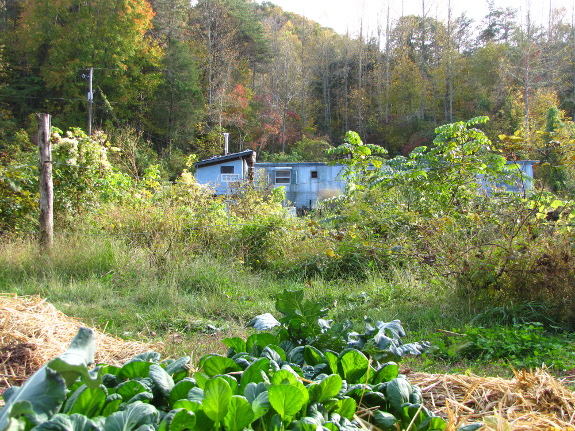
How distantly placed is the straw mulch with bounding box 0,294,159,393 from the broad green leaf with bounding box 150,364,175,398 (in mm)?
1005

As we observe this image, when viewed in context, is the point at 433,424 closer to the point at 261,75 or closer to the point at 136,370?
the point at 136,370

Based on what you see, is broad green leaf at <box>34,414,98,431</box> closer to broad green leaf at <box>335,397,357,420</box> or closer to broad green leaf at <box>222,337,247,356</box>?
broad green leaf at <box>335,397,357,420</box>

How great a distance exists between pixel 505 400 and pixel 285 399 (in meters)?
0.99

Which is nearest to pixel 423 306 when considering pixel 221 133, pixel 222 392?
pixel 222 392

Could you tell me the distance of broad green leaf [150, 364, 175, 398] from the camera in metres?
1.37

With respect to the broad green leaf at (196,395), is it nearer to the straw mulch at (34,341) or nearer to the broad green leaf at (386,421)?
the broad green leaf at (386,421)

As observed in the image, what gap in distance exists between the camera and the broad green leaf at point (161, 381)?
137cm

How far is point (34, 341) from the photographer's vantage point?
2.45 meters

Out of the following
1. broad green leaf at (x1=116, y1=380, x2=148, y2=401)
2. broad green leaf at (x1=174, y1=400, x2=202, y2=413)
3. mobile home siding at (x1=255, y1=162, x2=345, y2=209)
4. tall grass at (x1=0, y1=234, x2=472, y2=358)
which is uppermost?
mobile home siding at (x1=255, y1=162, x2=345, y2=209)

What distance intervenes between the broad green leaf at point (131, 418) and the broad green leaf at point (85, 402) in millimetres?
90

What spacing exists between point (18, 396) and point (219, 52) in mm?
44680

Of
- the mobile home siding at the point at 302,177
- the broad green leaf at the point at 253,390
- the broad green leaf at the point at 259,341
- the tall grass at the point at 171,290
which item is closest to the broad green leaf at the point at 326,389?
the broad green leaf at the point at 253,390

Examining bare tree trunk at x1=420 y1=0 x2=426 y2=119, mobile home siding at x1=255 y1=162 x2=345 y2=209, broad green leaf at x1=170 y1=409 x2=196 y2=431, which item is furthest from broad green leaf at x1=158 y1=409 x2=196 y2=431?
bare tree trunk at x1=420 y1=0 x2=426 y2=119

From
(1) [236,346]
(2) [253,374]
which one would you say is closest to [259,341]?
(1) [236,346]
